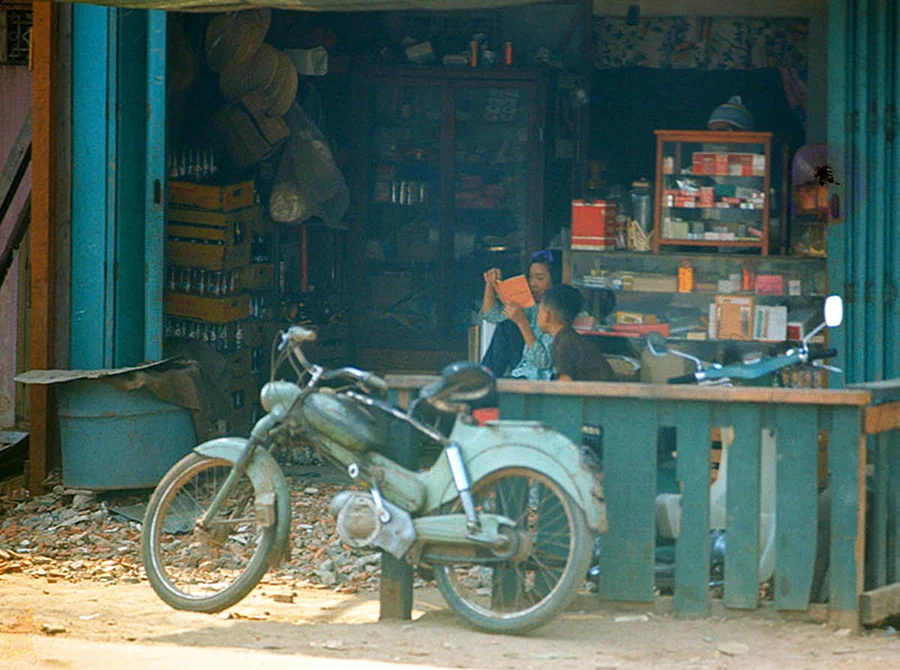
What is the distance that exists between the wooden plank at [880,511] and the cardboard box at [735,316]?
3.18 metres

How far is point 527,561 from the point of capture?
6.55m

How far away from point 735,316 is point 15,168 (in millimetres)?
4687

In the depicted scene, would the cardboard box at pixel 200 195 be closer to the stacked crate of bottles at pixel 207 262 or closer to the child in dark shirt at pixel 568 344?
the stacked crate of bottles at pixel 207 262

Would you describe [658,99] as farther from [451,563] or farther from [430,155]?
[451,563]

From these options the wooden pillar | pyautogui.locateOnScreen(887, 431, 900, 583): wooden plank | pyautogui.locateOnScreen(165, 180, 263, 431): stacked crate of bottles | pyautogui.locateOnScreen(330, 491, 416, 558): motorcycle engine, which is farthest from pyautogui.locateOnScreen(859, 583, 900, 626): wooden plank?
the wooden pillar

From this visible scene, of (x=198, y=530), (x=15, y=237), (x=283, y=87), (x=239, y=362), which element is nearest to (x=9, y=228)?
(x=15, y=237)

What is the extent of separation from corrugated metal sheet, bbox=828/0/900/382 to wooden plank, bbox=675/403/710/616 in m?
2.59

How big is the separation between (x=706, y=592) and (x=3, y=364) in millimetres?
6558

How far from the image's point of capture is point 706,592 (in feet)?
21.4

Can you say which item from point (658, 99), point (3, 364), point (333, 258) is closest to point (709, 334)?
point (658, 99)

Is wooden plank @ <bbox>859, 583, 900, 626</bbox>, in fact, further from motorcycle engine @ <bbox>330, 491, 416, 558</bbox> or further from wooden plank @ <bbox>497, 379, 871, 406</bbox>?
motorcycle engine @ <bbox>330, 491, 416, 558</bbox>

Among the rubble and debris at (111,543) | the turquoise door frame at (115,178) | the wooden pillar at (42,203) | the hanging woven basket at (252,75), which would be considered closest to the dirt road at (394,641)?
the rubble and debris at (111,543)

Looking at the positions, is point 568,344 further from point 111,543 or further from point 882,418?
point 111,543

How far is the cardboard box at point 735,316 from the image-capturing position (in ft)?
32.0
